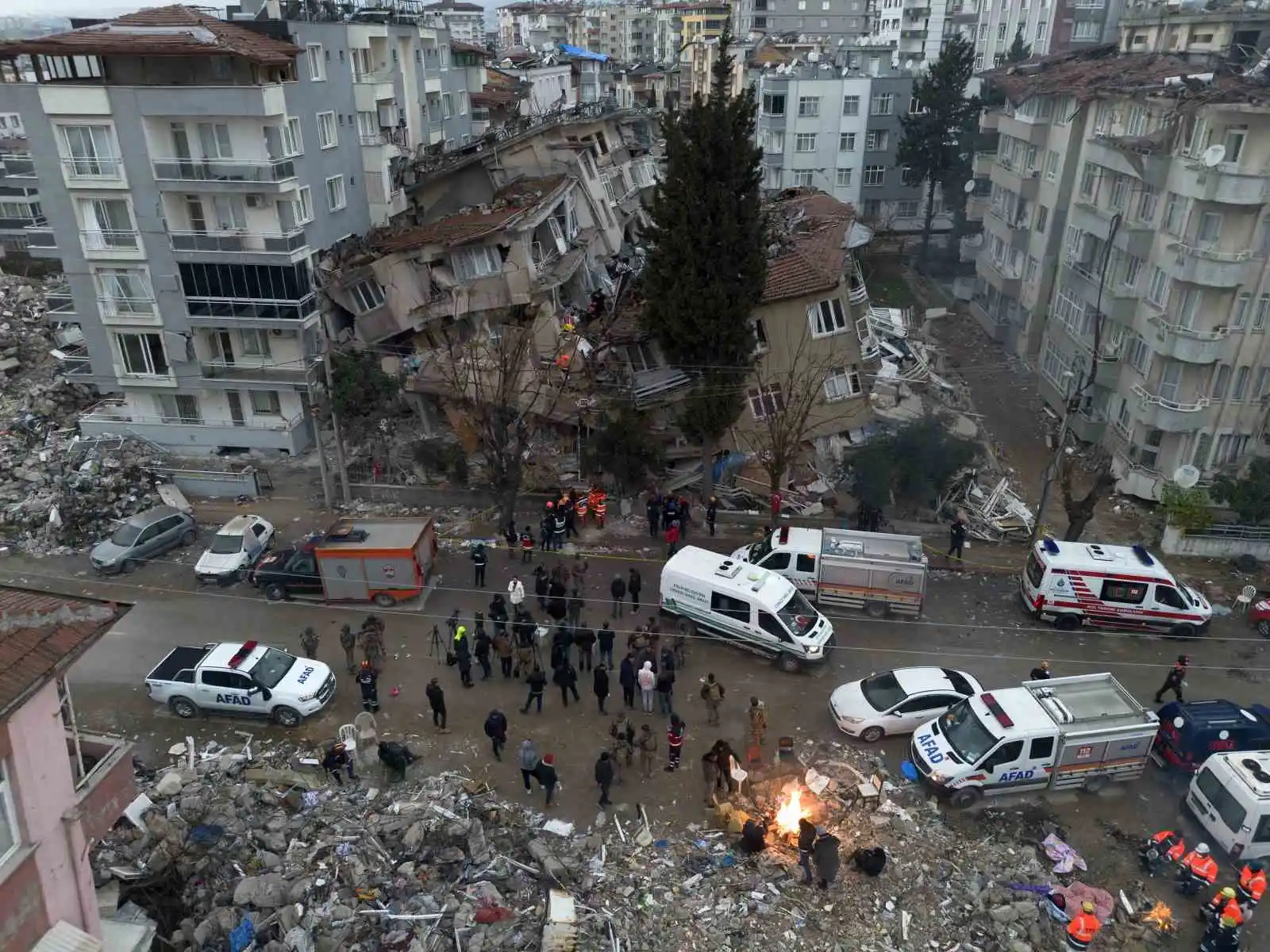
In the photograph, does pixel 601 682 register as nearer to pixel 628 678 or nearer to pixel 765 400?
pixel 628 678

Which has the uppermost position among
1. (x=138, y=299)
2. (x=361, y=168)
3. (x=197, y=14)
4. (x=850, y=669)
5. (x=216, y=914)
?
(x=197, y=14)

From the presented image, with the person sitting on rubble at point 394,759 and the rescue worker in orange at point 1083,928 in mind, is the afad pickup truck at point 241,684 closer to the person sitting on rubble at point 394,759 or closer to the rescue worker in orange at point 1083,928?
the person sitting on rubble at point 394,759

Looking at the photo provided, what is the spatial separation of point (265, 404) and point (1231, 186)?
31.5 meters

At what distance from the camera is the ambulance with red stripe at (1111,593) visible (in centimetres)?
2166

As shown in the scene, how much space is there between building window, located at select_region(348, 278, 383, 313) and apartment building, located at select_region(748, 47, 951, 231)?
30.5 m

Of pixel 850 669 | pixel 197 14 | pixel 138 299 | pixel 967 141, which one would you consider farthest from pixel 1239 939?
pixel 967 141

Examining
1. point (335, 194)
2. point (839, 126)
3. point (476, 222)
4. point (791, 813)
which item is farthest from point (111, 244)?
point (839, 126)

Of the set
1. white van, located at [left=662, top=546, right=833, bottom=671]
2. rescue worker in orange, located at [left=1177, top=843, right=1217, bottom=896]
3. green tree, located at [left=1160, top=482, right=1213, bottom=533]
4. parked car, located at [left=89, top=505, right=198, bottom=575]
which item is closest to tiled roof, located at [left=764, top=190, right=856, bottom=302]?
white van, located at [left=662, top=546, right=833, bottom=671]

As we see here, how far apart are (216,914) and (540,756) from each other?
6.49 m

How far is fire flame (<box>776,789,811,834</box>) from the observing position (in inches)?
624

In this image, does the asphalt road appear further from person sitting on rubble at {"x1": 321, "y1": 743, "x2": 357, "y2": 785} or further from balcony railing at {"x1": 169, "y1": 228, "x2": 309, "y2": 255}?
balcony railing at {"x1": 169, "y1": 228, "x2": 309, "y2": 255}

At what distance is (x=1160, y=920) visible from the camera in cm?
1434

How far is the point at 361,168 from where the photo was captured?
35000 millimetres

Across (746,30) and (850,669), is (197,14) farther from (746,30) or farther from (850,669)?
(746,30)
